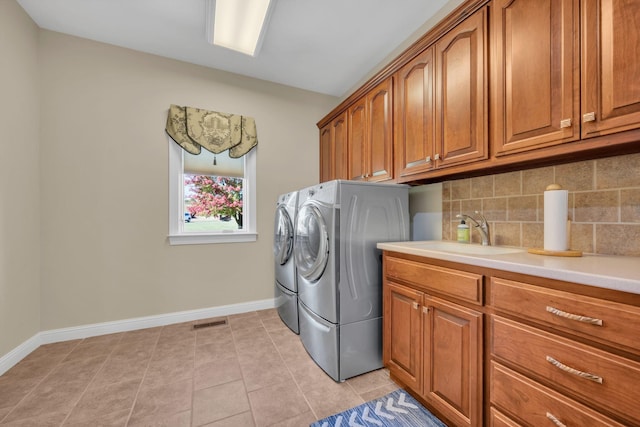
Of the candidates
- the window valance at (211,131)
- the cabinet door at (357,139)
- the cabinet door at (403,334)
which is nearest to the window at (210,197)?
the window valance at (211,131)

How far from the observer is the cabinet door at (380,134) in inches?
81.6

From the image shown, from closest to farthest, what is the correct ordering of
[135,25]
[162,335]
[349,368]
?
[349,368], [135,25], [162,335]

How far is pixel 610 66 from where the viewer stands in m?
0.97

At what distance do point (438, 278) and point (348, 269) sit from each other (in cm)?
60

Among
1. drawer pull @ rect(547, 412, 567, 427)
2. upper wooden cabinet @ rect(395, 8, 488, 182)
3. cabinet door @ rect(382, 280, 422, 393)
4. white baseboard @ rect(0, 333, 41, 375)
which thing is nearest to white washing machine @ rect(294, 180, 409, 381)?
cabinet door @ rect(382, 280, 422, 393)

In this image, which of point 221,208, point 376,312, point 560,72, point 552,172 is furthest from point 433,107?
point 221,208

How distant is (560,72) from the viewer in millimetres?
1104

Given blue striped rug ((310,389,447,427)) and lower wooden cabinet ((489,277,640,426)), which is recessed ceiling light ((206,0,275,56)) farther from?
blue striped rug ((310,389,447,427))

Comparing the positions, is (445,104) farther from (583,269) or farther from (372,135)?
(583,269)

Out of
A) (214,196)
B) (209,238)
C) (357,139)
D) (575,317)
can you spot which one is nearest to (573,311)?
(575,317)

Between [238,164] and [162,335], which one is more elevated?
[238,164]

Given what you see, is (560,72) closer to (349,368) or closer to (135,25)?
(349,368)

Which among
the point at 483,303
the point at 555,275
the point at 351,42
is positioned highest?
the point at 351,42

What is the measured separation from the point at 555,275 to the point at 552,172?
835mm
